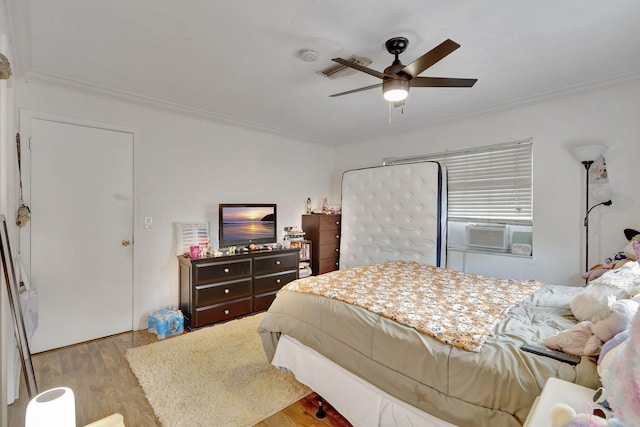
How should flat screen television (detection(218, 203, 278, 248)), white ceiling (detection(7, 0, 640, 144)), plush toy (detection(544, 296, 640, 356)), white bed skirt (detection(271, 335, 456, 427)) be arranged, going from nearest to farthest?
plush toy (detection(544, 296, 640, 356)), white bed skirt (detection(271, 335, 456, 427)), white ceiling (detection(7, 0, 640, 144)), flat screen television (detection(218, 203, 278, 248))

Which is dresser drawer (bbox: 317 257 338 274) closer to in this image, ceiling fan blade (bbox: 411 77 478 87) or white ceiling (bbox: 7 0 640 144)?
white ceiling (bbox: 7 0 640 144)

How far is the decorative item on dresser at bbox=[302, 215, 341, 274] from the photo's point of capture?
449 cm

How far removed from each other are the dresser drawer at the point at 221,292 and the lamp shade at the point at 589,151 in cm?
365

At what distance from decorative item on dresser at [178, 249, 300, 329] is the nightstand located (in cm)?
302

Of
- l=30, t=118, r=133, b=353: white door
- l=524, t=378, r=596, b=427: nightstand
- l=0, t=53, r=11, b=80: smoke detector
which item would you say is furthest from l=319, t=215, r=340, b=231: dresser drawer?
l=524, t=378, r=596, b=427: nightstand

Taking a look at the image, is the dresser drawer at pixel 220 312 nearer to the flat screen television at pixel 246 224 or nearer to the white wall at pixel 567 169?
the flat screen television at pixel 246 224

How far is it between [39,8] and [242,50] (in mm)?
1178

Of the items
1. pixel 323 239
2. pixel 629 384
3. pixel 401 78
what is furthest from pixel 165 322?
pixel 629 384

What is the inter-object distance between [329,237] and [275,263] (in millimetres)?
1097

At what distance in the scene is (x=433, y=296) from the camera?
6.63ft

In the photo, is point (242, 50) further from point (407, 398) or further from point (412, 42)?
point (407, 398)

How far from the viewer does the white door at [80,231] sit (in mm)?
2727

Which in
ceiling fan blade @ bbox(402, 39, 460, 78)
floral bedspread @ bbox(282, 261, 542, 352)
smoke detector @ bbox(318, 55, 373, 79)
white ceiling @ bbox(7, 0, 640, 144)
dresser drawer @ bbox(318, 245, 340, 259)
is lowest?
dresser drawer @ bbox(318, 245, 340, 259)

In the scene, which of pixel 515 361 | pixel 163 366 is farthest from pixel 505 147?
pixel 163 366
